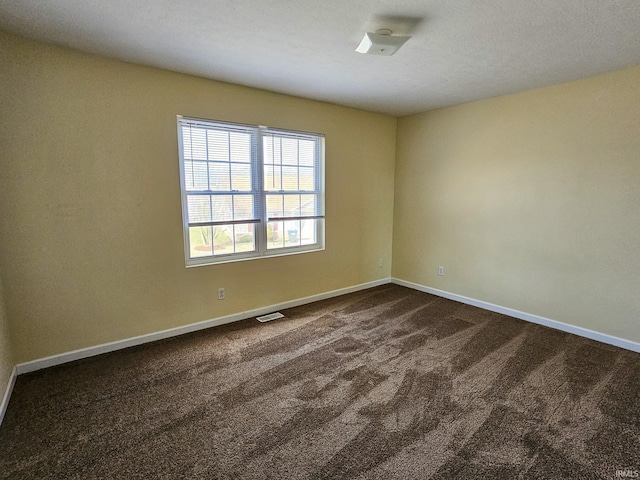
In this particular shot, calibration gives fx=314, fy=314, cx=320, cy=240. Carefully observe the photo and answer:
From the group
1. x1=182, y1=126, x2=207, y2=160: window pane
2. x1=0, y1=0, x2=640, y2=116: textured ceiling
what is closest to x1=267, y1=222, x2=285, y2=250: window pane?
x1=182, y1=126, x2=207, y2=160: window pane

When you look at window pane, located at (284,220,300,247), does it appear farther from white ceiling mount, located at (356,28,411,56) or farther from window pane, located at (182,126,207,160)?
white ceiling mount, located at (356,28,411,56)

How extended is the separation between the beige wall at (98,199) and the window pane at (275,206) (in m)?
0.62

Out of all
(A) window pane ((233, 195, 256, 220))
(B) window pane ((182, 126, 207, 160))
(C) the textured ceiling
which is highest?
(C) the textured ceiling

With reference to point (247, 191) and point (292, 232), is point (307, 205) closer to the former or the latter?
point (292, 232)

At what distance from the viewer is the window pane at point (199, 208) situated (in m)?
3.16

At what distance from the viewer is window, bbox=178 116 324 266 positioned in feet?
10.4

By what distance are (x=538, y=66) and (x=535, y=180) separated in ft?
3.89

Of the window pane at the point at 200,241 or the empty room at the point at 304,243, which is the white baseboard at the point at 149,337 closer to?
the empty room at the point at 304,243

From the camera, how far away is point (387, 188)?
15.9 ft

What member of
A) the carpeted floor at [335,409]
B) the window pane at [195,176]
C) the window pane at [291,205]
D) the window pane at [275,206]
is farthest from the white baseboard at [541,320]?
the window pane at [195,176]

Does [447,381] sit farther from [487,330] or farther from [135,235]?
[135,235]

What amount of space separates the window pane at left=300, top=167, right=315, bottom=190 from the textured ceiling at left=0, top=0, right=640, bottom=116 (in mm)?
1093

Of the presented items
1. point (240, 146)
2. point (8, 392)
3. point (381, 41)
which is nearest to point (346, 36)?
point (381, 41)

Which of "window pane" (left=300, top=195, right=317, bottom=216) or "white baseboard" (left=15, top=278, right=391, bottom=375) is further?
"window pane" (left=300, top=195, right=317, bottom=216)
